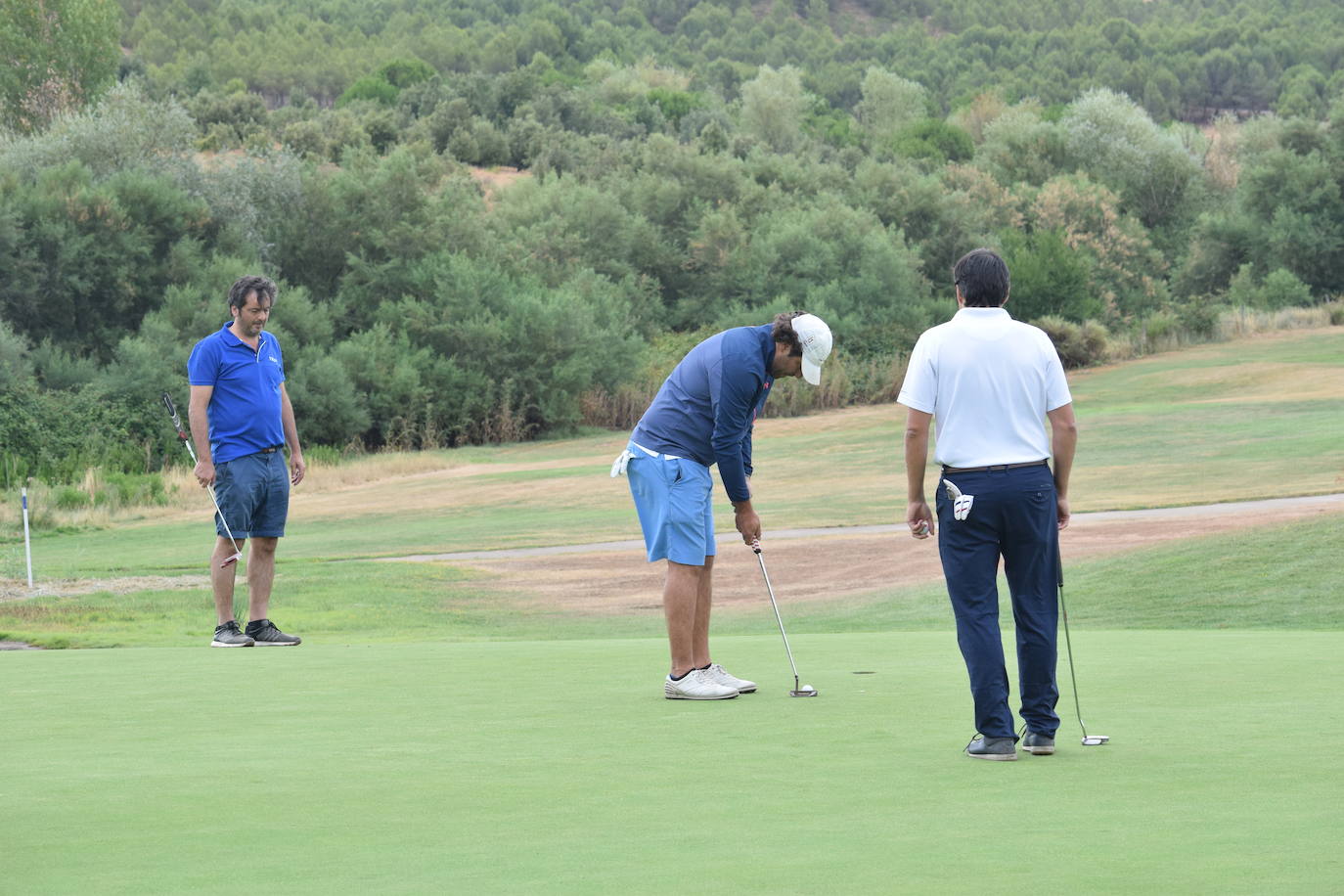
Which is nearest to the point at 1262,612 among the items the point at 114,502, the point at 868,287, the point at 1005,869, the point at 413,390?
the point at 1005,869

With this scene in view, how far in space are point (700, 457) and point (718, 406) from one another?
0.42 metres

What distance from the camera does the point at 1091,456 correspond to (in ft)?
108

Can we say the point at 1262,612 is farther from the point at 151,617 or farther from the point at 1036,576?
the point at 151,617

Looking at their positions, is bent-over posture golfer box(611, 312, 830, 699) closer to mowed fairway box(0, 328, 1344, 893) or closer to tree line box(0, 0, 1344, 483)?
mowed fairway box(0, 328, 1344, 893)

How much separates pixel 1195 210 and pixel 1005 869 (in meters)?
80.6

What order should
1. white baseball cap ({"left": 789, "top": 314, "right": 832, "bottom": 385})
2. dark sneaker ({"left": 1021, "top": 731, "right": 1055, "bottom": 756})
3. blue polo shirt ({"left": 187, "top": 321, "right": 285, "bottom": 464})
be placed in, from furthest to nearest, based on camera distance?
blue polo shirt ({"left": 187, "top": 321, "right": 285, "bottom": 464}), white baseball cap ({"left": 789, "top": 314, "right": 832, "bottom": 385}), dark sneaker ({"left": 1021, "top": 731, "right": 1055, "bottom": 756})

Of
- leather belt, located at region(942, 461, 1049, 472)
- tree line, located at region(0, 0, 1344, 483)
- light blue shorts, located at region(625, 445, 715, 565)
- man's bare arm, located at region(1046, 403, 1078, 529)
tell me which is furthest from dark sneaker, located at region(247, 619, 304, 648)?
tree line, located at region(0, 0, 1344, 483)

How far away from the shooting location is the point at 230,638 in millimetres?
10758

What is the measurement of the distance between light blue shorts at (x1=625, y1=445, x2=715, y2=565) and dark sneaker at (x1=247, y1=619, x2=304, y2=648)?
3.83 metres

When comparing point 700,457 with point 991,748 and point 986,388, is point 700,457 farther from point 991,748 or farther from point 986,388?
point 991,748

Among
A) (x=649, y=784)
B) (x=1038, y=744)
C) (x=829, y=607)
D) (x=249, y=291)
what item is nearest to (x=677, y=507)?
(x=1038, y=744)

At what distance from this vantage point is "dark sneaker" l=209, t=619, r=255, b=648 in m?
10.7

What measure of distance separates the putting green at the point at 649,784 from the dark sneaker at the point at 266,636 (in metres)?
1.76

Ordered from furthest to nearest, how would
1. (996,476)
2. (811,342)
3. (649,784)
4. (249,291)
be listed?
(249,291)
(811,342)
(996,476)
(649,784)
